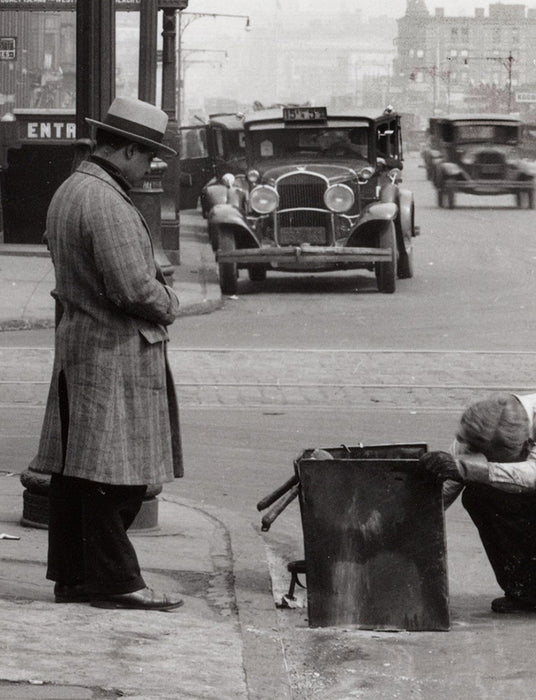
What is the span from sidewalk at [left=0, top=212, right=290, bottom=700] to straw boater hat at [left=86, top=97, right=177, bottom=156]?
163 centimetres

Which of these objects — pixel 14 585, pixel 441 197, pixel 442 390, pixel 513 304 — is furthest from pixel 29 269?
pixel 441 197

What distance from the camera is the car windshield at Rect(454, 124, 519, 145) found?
4209 centimetres

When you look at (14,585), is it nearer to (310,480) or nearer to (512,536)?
(310,480)

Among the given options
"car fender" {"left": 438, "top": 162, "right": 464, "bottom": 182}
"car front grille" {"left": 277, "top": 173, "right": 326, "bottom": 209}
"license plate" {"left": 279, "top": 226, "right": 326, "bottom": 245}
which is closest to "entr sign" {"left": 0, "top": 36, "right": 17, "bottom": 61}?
"car front grille" {"left": 277, "top": 173, "right": 326, "bottom": 209}

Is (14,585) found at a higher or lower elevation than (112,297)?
lower

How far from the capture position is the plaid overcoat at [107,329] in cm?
518

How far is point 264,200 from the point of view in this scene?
1880 centimetres

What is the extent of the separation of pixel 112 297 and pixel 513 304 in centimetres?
1229

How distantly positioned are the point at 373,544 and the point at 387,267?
12598 mm

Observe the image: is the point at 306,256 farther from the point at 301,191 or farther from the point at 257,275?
the point at 257,275

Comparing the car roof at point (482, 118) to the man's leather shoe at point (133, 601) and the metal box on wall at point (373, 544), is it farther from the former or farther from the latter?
the man's leather shoe at point (133, 601)

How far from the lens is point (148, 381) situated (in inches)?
209

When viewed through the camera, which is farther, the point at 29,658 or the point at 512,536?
the point at 512,536

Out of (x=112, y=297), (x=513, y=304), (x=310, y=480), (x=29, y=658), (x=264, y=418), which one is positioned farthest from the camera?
(x=513, y=304)
